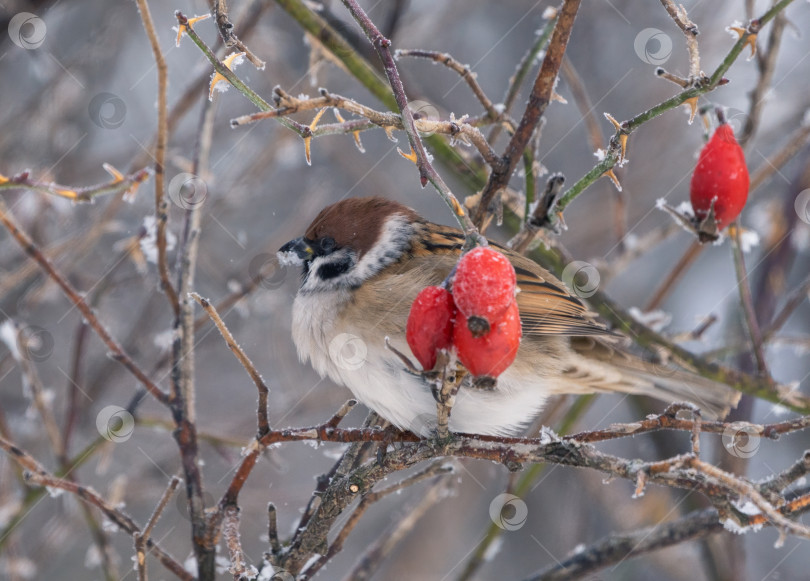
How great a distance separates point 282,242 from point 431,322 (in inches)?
111

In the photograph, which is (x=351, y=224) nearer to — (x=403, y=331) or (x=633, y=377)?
(x=403, y=331)

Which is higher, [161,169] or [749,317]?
[749,317]

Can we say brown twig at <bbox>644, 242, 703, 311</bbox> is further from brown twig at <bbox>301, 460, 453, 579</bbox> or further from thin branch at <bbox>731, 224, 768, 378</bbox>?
brown twig at <bbox>301, 460, 453, 579</bbox>

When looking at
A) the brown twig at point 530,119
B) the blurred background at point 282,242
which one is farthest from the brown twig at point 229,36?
the blurred background at point 282,242

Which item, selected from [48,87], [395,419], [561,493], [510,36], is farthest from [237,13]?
[510,36]

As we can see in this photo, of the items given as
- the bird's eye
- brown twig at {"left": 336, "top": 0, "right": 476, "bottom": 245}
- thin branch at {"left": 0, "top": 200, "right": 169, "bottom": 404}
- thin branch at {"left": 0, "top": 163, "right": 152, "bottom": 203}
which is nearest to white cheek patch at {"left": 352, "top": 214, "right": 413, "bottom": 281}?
the bird's eye

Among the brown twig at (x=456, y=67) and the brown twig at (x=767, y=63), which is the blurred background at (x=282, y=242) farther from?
the brown twig at (x=456, y=67)

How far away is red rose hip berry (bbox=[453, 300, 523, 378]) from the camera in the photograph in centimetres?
136

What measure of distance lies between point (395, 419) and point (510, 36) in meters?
5.32

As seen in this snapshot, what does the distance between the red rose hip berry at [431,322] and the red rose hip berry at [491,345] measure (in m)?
0.02

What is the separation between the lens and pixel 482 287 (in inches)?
51.7

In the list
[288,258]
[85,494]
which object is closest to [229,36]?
[85,494]

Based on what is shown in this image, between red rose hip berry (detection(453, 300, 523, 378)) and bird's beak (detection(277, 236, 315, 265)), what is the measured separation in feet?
5.17

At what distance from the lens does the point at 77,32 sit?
5.02m
